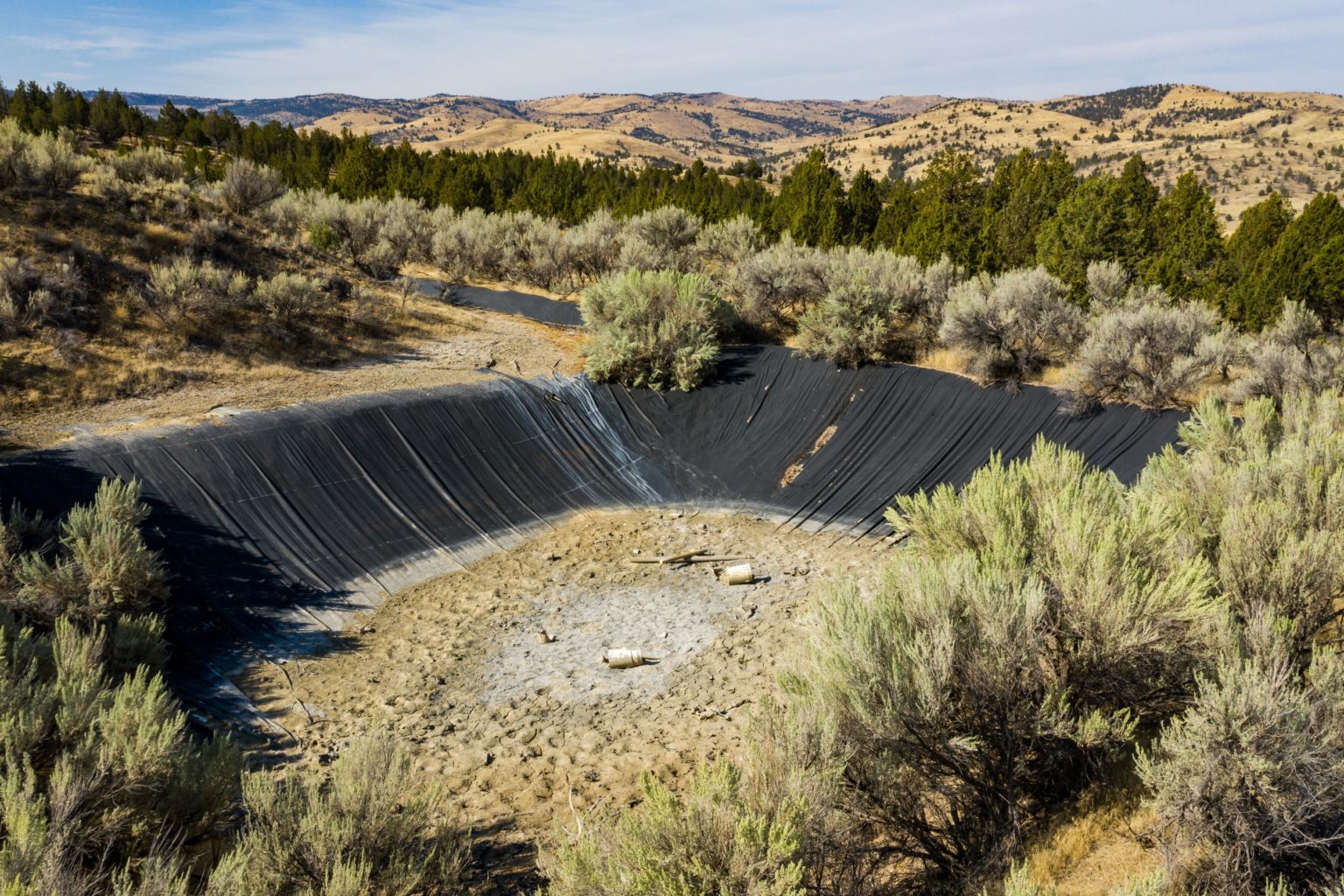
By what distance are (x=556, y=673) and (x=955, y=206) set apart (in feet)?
78.2

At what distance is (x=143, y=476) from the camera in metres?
11.5

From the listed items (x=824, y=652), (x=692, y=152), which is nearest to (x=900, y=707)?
(x=824, y=652)

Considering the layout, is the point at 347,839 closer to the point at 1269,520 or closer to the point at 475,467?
the point at 1269,520

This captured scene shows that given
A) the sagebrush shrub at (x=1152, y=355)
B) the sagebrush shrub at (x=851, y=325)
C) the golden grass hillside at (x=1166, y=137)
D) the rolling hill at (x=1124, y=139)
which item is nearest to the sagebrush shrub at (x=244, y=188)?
the sagebrush shrub at (x=851, y=325)

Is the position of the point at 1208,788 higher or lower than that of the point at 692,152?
lower

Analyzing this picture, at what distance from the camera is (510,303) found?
85.0ft

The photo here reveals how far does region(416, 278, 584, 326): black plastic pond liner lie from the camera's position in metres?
24.3

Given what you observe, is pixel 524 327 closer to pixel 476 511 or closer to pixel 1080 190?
pixel 476 511

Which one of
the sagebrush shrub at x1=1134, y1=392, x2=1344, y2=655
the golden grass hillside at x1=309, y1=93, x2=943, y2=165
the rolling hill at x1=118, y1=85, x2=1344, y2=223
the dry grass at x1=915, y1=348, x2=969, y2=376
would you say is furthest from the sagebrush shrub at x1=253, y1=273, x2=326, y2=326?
the golden grass hillside at x1=309, y1=93, x2=943, y2=165

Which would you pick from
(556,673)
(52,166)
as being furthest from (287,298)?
(556,673)

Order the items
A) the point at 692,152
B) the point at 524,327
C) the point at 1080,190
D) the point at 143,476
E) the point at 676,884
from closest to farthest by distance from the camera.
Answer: the point at 676,884
the point at 143,476
the point at 1080,190
the point at 524,327
the point at 692,152

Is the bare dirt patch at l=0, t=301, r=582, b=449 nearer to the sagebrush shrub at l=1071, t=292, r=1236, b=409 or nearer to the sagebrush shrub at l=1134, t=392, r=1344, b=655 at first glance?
the sagebrush shrub at l=1071, t=292, r=1236, b=409

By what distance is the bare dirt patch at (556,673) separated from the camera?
7.68m

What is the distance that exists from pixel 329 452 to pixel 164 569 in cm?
410
